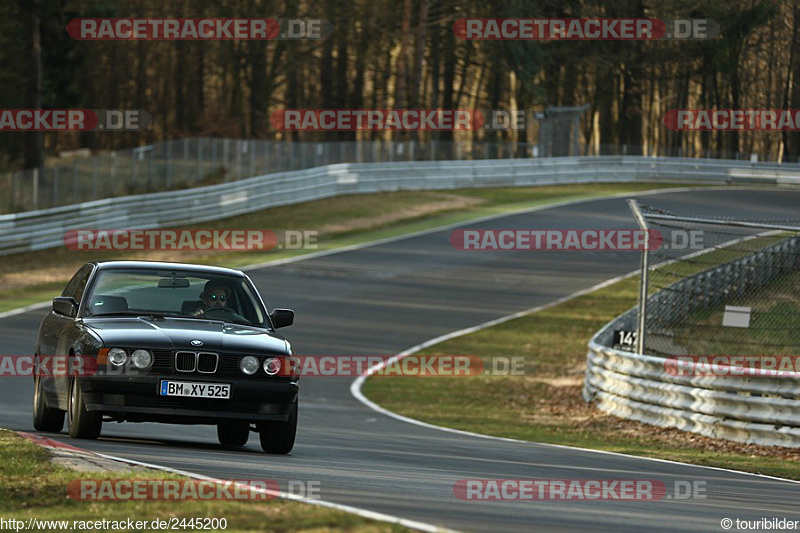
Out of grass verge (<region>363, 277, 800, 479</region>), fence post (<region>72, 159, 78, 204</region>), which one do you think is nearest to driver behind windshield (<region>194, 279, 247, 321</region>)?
grass verge (<region>363, 277, 800, 479</region>)

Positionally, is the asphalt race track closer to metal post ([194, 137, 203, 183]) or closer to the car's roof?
the car's roof

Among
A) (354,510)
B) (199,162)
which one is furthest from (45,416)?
(199,162)

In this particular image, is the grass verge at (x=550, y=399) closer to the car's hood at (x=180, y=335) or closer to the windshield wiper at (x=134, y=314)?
the car's hood at (x=180, y=335)

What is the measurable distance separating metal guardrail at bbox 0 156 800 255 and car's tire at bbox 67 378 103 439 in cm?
2121

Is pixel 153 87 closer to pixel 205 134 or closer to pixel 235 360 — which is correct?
pixel 205 134

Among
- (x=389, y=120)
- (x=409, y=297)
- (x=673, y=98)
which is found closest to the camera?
(x=409, y=297)

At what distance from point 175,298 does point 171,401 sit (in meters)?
1.75

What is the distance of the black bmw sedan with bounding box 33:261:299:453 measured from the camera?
32.9ft

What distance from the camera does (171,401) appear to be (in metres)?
10.1

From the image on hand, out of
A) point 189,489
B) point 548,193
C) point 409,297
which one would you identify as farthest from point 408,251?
point 189,489

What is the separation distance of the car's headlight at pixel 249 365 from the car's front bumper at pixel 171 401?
0.07m

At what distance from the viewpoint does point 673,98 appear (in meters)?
79.8

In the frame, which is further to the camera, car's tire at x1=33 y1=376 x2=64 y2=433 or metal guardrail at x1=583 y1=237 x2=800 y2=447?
metal guardrail at x1=583 y1=237 x2=800 y2=447

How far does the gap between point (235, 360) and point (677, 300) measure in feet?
32.5
